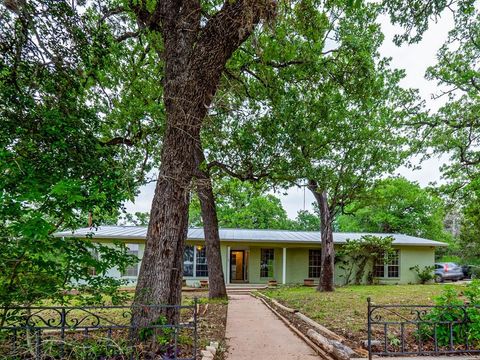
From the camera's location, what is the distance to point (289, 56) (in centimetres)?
791

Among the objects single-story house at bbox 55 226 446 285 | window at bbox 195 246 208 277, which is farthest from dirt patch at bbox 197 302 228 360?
window at bbox 195 246 208 277

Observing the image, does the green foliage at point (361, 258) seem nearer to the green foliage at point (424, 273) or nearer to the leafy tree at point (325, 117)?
the green foliage at point (424, 273)

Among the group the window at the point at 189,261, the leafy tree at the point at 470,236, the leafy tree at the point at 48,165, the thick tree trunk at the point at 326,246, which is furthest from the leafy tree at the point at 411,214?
the leafy tree at the point at 48,165

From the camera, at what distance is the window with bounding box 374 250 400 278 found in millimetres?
18906

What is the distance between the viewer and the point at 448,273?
70.1ft

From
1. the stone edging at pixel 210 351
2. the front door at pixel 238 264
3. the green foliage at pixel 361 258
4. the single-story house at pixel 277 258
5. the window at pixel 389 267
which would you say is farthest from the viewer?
the front door at pixel 238 264

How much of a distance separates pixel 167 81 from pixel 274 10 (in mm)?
1771

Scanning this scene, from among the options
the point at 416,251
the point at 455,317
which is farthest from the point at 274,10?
the point at 416,251

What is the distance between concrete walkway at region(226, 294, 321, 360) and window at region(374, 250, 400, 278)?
12.8m

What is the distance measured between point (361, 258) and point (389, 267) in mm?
2125

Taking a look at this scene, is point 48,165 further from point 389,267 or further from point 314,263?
point 389,267

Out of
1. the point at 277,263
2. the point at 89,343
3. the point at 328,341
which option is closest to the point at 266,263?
the point at 277,263

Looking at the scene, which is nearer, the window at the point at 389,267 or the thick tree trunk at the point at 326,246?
the thick tree trunk at the point at 326,246

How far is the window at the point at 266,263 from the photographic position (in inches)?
730
